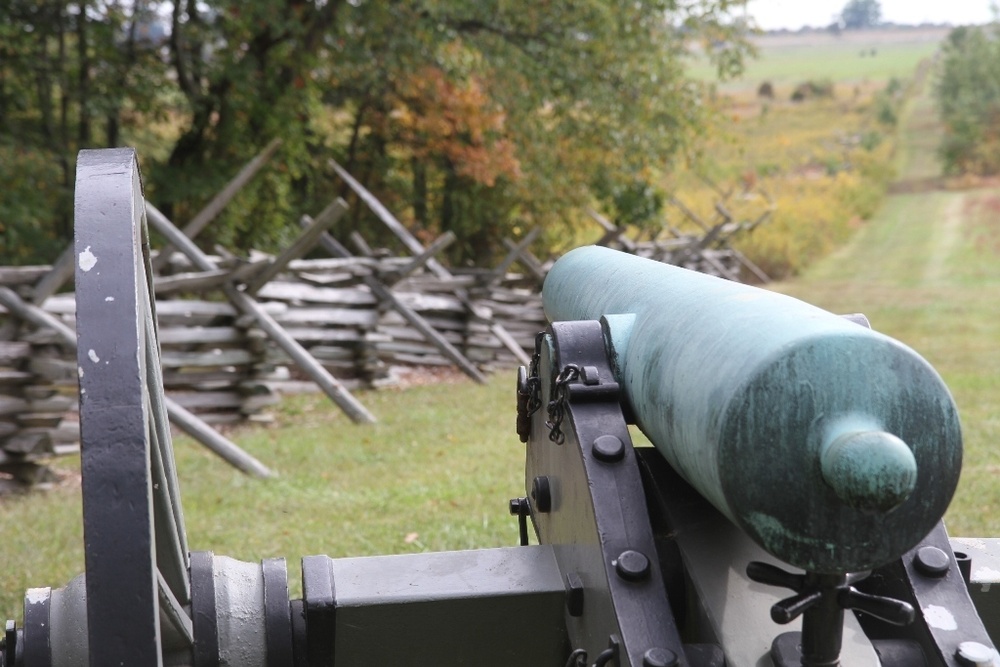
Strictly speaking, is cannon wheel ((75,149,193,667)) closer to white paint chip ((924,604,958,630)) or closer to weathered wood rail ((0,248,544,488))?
white paint chip ((924,604,958,630))

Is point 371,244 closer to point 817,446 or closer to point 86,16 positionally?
point 86,16

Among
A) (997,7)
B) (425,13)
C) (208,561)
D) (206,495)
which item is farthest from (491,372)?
(997,7)

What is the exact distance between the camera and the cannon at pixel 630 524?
1.22m

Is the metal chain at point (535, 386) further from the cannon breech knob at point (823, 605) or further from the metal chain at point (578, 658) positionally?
the cannon breech knob at point (823, 605)

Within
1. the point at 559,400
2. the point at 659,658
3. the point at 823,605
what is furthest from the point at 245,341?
the point at 823,605

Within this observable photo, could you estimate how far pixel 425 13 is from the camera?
1226 cm

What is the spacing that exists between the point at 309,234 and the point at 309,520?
320cm

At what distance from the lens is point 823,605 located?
1.38 meters

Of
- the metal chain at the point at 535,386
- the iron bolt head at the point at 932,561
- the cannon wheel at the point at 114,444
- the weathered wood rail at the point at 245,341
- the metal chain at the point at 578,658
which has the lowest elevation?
the weathered wood rail at the point at 245,341

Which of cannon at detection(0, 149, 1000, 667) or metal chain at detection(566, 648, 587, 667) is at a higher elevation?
cannon at detection(0, 149, 1000, 667)

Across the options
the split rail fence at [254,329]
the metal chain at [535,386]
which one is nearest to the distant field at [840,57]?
the split rail fence at [254,329]

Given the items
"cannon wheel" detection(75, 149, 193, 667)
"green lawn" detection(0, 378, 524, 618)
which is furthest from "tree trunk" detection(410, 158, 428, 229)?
"cannon wheel" detection(75, 149, 193, 667)

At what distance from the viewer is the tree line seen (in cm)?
1201

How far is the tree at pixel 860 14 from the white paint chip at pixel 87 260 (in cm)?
13315
